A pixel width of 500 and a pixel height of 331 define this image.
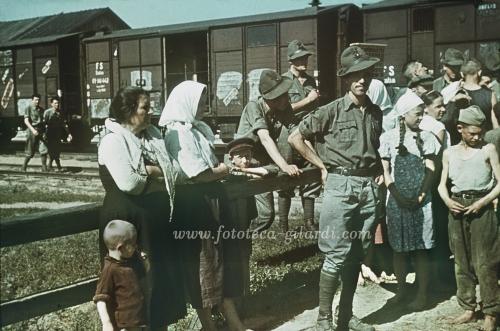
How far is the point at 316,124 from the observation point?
4148 mm

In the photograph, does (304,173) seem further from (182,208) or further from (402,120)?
(182,208)

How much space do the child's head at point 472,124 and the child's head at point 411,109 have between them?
0.48 m

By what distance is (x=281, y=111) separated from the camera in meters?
5.26

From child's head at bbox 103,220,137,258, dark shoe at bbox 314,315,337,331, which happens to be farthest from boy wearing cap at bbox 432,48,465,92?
child's head at bbox 103,220,137,258

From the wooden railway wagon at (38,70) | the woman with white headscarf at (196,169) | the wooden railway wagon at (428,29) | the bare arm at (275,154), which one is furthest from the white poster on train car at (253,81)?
the woman with white headscarf at (196,169)

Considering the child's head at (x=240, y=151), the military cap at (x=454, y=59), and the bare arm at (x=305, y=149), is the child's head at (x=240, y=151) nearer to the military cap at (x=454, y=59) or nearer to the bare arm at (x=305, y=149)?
the bare arm at (x=305, y=149)

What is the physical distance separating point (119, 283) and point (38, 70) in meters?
19.7

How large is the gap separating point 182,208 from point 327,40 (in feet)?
39.9

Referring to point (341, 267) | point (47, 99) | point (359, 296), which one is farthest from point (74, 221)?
point (47, 99)

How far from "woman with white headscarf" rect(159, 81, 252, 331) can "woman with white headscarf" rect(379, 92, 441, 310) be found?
5.49 feet

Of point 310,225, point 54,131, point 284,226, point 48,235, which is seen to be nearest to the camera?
point 48,235

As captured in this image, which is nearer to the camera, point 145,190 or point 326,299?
point 145,190

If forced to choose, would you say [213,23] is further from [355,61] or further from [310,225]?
[355,61]

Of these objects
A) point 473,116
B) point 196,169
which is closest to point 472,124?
point 473,116
